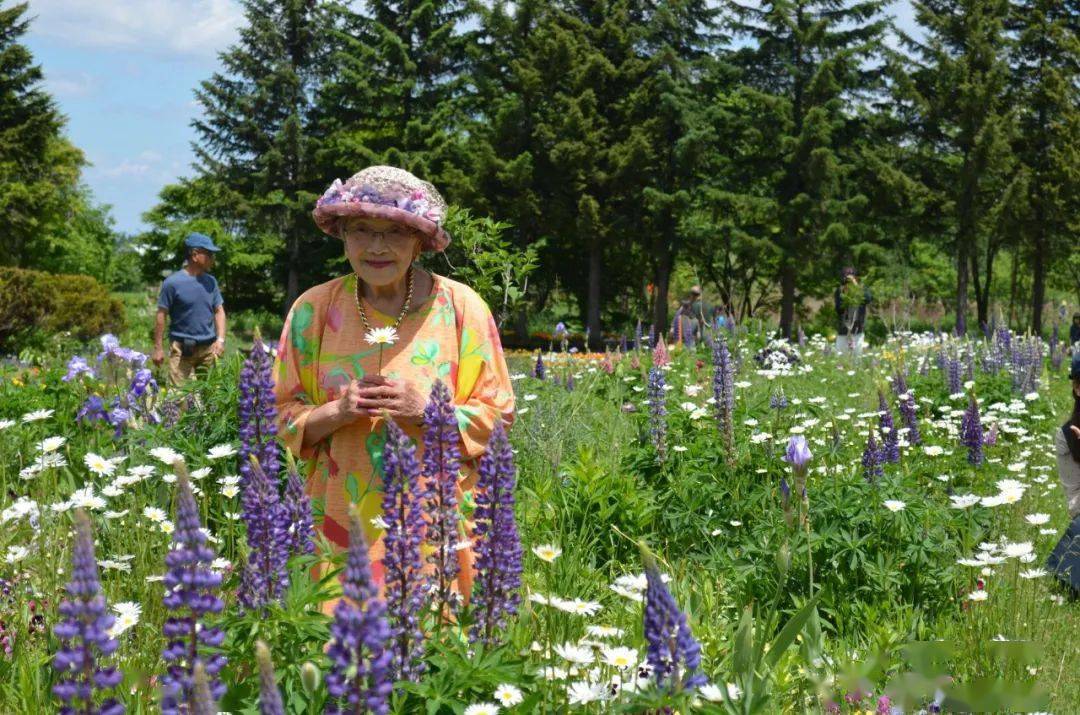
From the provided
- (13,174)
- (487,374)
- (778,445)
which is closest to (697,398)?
(778,445)

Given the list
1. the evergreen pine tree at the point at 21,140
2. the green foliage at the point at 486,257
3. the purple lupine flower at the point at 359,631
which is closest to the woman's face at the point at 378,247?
the purple lupine flower at the point at 359,631

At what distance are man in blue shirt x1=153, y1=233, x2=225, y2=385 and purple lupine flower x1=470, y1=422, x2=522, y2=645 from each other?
699 cm

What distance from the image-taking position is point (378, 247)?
300 cm

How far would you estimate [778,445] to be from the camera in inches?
205

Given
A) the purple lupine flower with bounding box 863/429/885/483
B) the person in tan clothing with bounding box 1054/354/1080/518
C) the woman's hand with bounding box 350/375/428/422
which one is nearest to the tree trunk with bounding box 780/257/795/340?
the person in tan clothing with bounding box 1054/354/1080/518

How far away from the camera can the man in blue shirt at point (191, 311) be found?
337 inches

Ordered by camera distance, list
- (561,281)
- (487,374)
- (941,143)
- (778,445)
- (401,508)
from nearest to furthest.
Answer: (401,508) < (487,374) < (778,445) < (941,143) < (561,281)

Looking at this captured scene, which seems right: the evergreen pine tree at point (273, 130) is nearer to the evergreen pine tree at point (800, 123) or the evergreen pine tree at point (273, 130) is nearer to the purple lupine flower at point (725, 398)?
the evergreen pine tree at point (800, 123)

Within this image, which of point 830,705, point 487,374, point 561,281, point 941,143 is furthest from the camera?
point 561,281

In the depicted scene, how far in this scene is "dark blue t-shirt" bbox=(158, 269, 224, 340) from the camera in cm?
856

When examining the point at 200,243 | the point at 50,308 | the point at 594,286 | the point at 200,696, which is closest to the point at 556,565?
the point at 200,696

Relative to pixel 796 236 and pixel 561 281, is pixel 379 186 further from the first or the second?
pixel 561 281

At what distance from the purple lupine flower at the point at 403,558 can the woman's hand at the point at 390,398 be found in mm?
Answer: 820

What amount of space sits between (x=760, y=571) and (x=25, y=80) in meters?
38.6
